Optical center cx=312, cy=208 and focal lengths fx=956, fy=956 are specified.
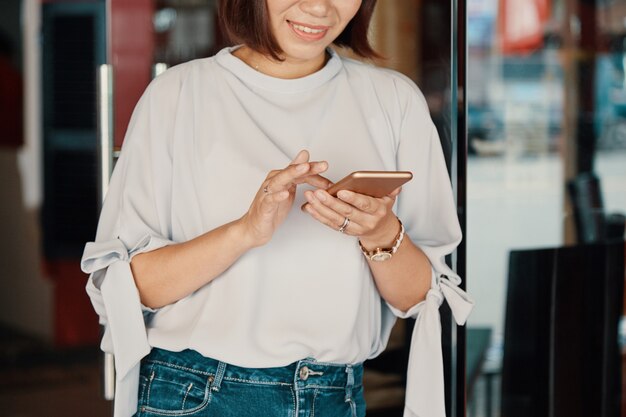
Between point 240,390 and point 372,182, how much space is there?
32 cm

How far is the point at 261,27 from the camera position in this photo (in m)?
1.19

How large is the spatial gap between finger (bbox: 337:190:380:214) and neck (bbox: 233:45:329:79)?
0.26m

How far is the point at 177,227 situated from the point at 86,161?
119 centimetres

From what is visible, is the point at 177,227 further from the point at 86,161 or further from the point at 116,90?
the point at 86,161

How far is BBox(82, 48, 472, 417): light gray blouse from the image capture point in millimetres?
1184

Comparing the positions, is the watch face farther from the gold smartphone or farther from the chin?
the chin

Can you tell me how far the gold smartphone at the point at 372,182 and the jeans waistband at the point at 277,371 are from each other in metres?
0.24

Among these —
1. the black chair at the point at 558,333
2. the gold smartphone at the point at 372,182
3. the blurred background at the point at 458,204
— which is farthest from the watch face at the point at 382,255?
the black chair at the point at 558,333

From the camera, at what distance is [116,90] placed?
1.52 m

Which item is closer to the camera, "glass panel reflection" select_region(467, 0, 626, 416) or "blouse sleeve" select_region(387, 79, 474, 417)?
"blouse sleeve" select_region(387, 79, 474, 417)

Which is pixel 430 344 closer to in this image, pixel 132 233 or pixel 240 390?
pixel 240 390

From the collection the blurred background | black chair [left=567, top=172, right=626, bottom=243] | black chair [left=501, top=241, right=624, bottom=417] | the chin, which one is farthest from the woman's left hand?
black chair [left=567, top=172, right=626, bottom=243]

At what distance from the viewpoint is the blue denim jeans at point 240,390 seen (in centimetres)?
116

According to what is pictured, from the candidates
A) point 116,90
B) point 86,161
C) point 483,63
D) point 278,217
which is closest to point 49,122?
point 86,161
